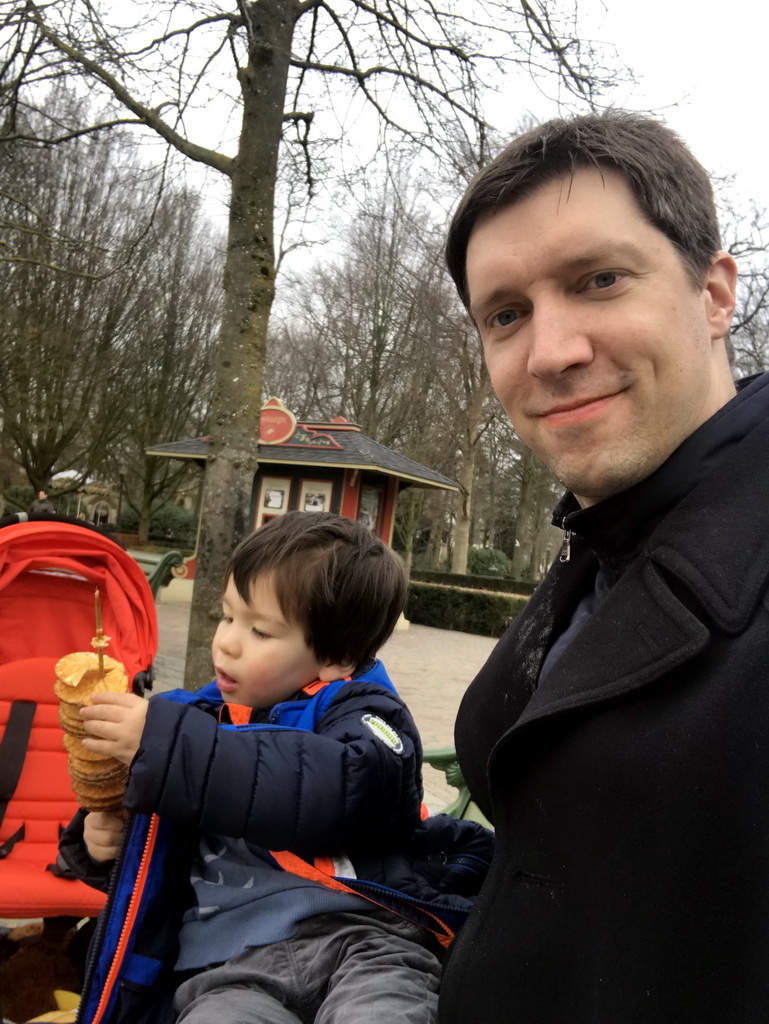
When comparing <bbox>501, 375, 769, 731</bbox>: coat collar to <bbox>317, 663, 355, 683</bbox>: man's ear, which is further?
<bbox>317, 663, 355, 683</bbox>: man's ear

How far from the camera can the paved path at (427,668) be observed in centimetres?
758

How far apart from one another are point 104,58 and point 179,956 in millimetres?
5736

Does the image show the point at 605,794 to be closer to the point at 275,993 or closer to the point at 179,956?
the point at 275,993

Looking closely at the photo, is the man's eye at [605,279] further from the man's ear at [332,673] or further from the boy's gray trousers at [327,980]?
the boy's gray trousers at [327,980]

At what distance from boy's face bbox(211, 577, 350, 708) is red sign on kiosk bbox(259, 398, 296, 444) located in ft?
47.1

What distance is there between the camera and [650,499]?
132 centimetres

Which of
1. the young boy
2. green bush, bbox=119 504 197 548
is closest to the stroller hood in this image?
the young boy

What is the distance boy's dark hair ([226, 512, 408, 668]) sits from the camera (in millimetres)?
1888

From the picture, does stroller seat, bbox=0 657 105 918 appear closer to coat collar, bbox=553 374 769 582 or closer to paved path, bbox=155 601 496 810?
coat collar, bbox=553 374 769 582

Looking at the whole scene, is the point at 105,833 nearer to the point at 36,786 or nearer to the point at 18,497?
the point at 36,786

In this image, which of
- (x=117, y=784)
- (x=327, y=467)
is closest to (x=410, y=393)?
(x=327, y=467)

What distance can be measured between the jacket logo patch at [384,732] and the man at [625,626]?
0.15 meters

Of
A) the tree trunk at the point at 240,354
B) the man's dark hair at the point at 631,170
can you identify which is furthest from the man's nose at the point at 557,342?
the tree trunk at the point at 240,354

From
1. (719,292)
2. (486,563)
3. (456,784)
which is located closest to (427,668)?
(456,784)
